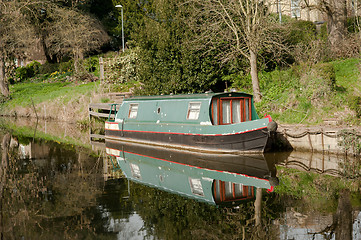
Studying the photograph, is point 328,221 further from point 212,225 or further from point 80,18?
point 80,18

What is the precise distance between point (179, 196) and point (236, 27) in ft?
38.2

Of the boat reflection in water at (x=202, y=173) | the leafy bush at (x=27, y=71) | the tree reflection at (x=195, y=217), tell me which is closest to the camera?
the tree reflection at (x=195, y=217)

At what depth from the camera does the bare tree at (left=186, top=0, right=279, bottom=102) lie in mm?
19047

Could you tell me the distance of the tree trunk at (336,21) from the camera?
22.2 metres

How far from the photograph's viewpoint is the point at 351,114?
614 inches

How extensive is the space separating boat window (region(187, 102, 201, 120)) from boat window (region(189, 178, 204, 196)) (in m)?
4.50

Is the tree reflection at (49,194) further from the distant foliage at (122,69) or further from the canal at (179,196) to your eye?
the distant foliage at (122,69)

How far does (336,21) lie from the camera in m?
22.3

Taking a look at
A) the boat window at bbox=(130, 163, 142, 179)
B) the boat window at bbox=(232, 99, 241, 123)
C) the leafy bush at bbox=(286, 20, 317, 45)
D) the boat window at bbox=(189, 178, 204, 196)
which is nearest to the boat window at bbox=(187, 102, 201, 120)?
the boat window at bbox=(232, 99, 241, 123)

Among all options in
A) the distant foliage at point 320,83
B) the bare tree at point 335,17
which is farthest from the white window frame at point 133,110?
the bare tree at point 335,17

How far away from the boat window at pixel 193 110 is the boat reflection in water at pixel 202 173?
136 cm

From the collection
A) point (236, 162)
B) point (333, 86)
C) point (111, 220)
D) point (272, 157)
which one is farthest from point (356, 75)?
point (111, 220)

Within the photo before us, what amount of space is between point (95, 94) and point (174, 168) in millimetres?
14191

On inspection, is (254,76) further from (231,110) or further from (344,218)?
(344,218)
